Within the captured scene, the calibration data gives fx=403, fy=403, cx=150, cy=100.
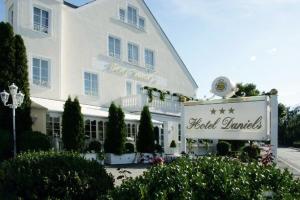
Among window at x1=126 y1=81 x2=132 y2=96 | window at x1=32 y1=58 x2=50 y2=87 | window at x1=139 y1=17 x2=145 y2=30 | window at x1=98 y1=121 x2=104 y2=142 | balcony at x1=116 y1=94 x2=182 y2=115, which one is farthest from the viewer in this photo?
window at x1=139 y1=17 x2=145 y2=30

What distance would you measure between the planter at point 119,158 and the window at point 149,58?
1007cm

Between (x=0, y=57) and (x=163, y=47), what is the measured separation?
54.1 feet

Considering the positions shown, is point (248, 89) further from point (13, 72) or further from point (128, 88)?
point (13, 72)

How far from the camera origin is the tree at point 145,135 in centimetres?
2536

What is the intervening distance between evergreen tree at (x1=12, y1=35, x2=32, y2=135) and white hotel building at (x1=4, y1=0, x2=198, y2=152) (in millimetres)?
866

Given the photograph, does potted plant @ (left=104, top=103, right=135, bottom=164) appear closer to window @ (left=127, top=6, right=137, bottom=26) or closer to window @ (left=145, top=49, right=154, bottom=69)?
window @ (left=145, top=49, right=154, bottom=69)

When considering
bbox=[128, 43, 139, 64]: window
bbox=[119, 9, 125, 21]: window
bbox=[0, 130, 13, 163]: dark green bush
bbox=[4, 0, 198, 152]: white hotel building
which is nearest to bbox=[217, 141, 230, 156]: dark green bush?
bbox=[4, 0, 198, 152]: white hotel building

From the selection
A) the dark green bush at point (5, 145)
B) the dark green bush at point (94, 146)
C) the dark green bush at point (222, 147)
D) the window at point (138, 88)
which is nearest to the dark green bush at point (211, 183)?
the dark green bush at point (5, 145)

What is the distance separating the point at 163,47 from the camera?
112 ft

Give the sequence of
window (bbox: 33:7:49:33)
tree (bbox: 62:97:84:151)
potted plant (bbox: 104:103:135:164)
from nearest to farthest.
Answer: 1. tree (bbox: 62:97:84:151)
2. potted plant (bbox: 104:103:135:164)
3. window (bbox: 33:7:49:33)

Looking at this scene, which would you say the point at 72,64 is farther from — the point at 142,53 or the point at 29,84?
the point at 142,53

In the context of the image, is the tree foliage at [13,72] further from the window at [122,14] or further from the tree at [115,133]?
the window at [122,14]

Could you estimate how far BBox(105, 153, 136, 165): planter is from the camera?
2247 centimetres

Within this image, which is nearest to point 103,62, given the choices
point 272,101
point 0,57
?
point 0,57
